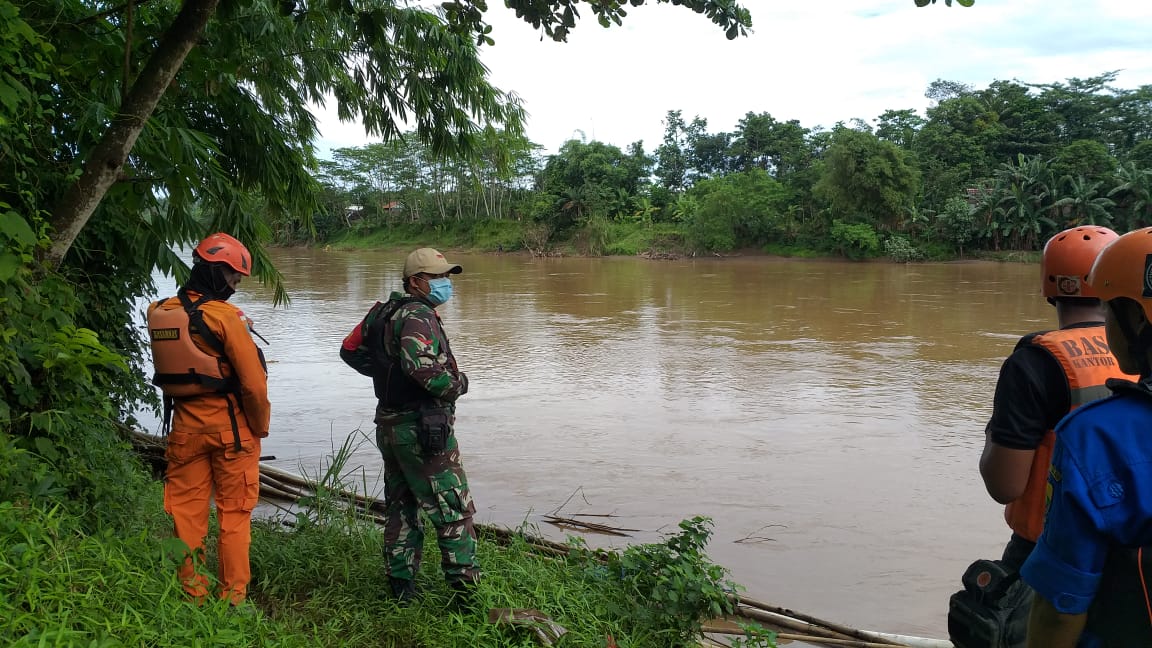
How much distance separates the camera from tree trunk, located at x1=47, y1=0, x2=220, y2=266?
303 cm

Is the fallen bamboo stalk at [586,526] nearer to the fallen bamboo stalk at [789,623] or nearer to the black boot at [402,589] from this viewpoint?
the fallen bamboo stalk at [789,623]

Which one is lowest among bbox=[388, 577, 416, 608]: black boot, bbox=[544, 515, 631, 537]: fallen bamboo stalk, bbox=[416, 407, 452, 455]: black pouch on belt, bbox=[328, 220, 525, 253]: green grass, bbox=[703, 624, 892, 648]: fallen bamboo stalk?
bbox=[544, 515, 631, 537]: fallen bamboo stalk

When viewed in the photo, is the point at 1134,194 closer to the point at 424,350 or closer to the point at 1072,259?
the point at 1072,259

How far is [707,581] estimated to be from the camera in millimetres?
3322

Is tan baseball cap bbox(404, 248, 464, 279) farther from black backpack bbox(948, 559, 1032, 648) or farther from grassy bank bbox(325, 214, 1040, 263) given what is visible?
grassy bank bbox(325, 214, 1040, 263)

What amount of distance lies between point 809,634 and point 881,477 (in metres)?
3.48

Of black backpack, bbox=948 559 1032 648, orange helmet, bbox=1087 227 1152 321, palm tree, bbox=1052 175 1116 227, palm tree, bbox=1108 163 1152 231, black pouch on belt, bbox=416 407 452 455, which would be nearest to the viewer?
orange helmet, bbox=1087 227 1152 321

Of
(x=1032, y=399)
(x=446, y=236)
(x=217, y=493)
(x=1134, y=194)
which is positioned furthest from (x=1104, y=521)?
(x=446, y=236)

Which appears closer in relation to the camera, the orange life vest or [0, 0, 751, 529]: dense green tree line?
[0, 0, 751, 529]: dense green tree line

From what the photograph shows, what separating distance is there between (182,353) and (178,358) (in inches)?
1.0

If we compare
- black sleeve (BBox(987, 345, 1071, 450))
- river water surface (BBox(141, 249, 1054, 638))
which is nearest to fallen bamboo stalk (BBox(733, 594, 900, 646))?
river water surface (BBox(141, 249, 1054, 638))

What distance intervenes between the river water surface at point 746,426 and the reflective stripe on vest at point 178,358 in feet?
5.18

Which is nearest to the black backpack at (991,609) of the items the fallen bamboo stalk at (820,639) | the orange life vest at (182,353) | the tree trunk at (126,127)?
the fallen bamboo stalk at (820,639)

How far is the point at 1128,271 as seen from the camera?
4.68 feet
